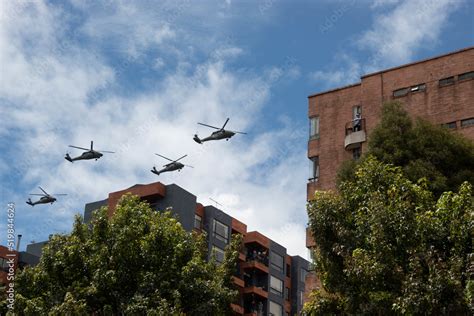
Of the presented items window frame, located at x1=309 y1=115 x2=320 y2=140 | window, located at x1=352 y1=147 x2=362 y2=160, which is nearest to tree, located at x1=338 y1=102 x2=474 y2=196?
window, located at x1=352 y1=147 x2=362 y2=160

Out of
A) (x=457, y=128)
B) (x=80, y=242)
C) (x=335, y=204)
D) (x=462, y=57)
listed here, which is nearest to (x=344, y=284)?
(x=335, y=204)

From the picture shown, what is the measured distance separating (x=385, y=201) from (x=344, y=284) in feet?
8.87

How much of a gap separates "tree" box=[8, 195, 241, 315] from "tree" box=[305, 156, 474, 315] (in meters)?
5.19

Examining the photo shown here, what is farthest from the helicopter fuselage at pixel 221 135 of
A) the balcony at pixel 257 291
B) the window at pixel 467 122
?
the balcony at pixel 257 291

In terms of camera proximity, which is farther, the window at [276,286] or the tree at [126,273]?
the window at [276,286]

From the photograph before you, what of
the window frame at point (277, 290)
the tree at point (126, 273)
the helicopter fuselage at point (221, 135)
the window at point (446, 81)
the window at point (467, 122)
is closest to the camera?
the tree at point (126, 273)

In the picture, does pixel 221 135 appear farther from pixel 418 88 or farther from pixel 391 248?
pixel 391 248

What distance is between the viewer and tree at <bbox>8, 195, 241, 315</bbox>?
26688 mm

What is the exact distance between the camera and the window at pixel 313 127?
39594 mm

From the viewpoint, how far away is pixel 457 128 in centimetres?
3525

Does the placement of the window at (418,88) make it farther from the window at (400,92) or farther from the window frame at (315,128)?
the window frame at (315,128)

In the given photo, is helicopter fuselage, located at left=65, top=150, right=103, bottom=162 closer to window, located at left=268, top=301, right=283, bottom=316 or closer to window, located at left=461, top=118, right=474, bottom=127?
window, located at left=461, top=118, right=474, bottom=127

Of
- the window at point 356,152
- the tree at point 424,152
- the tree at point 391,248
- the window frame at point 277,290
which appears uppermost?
the window frame at point 277,290

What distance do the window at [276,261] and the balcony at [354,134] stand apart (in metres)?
41.3
